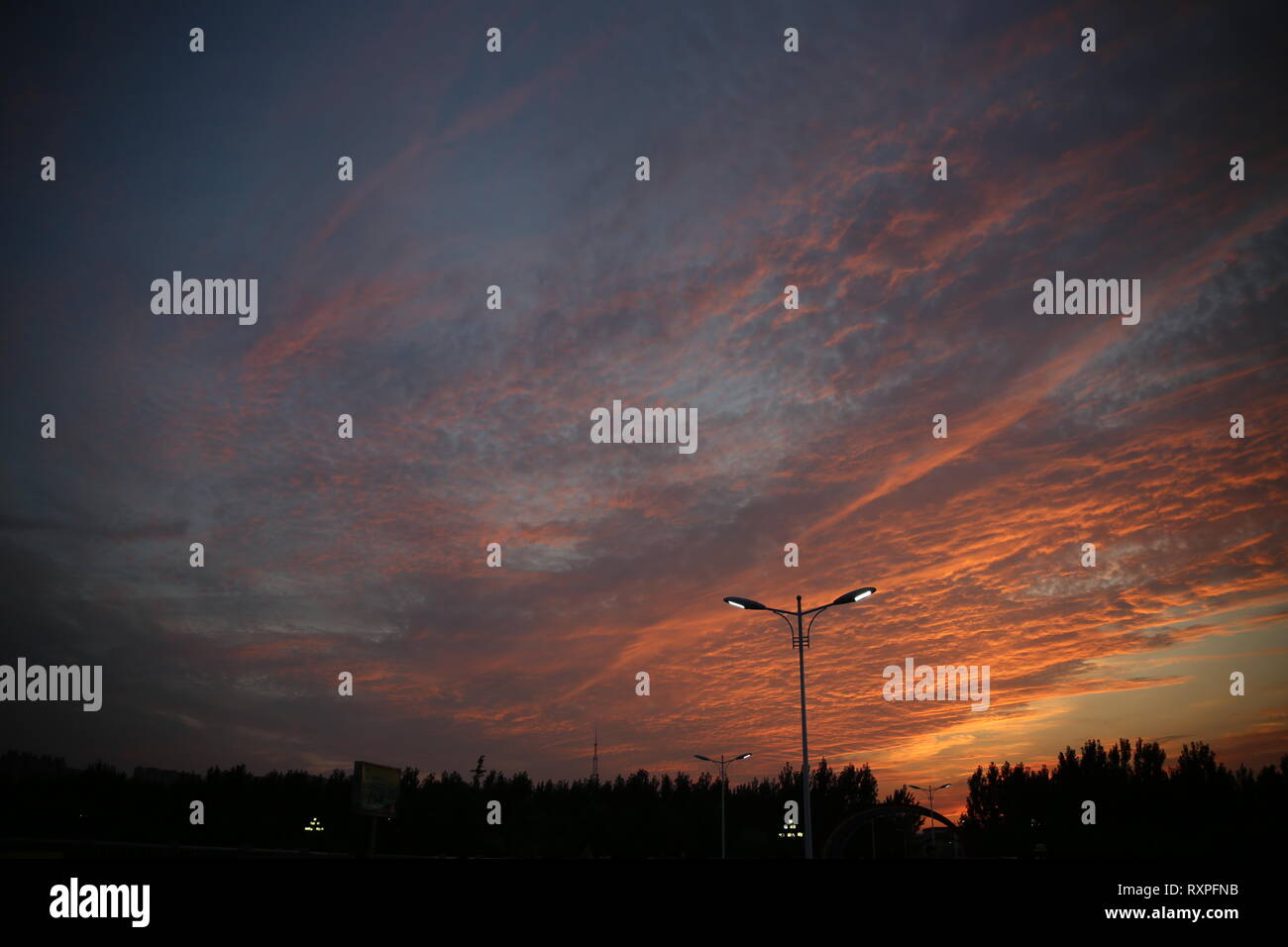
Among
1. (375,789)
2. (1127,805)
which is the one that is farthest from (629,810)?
(375,789)

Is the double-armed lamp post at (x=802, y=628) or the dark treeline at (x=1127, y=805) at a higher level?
the double-armed lamp post at (x=802, y=628)

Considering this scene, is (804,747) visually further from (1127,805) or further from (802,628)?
(1127,805)

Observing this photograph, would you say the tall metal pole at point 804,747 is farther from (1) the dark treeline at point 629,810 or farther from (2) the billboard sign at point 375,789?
(1) the dark treeline at point 629,810

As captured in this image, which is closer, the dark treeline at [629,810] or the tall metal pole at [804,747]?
the tall metal pole at [804,747]

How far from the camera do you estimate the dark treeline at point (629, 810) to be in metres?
94.6

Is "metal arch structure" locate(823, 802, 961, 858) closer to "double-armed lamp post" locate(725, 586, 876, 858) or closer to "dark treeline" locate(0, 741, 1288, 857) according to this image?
"double-armed lamp post" locate(725, 586, 876, 858)

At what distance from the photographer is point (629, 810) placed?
5128 inches

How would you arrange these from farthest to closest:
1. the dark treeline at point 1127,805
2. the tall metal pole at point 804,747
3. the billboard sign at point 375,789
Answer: the dark treeline at point 1127,805 < the billboard sign at point 375,789 < the tall metal pole at point 804,747

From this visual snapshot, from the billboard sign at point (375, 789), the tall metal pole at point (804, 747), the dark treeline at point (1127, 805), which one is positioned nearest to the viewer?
the tall metal pole at point (804, 747)

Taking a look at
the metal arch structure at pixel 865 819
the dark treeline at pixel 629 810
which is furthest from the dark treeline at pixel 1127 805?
the metal arch structure at pixel 865 819
